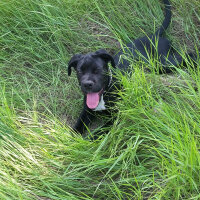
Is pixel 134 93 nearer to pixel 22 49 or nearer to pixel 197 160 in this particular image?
pixel 197 160

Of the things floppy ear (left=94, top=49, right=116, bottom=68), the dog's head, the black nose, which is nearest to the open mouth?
the dog's head

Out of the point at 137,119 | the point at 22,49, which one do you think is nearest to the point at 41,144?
the point at 137,119

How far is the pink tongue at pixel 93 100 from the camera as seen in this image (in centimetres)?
336

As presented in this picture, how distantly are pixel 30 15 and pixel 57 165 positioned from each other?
2292 millimetres

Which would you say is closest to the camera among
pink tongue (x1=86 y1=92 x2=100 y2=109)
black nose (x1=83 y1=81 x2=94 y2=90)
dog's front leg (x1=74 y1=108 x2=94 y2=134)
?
black nose (x1=83 y1=81 x2=94 y2=90)

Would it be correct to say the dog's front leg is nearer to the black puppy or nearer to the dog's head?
the black puppy

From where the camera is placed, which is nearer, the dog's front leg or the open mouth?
the open mouth

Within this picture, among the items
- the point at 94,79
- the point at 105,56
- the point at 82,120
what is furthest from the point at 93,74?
the point at 82,120

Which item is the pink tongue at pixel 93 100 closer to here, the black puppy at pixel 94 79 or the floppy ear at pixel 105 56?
the black puppy at pixel 94 79

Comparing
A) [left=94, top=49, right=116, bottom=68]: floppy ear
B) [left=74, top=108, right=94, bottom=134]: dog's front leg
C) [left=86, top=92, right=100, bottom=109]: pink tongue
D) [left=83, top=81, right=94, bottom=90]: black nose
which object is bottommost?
[left=74, top=108, right=94, bottom=134]: dog's front leg

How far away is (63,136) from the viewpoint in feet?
9.36

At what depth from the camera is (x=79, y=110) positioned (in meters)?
3.83

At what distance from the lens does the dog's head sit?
3305 millimetres

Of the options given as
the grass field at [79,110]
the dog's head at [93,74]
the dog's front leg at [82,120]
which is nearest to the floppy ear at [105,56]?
the dog's head at [93,74]
